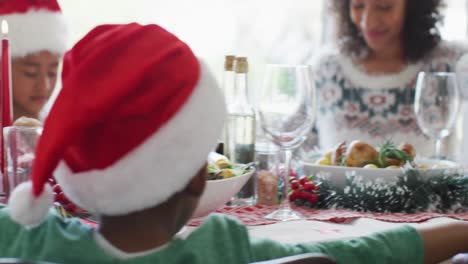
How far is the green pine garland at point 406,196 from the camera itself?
1.11 m

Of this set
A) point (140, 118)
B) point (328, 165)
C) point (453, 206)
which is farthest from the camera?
point (328, 165)

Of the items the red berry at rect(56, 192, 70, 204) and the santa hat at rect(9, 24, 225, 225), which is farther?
the red berry at rect(56, 192, 70, 204)

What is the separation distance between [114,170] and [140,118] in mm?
54

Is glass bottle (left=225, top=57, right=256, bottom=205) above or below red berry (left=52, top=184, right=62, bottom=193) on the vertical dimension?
→ above

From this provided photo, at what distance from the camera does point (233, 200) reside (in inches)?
45.4

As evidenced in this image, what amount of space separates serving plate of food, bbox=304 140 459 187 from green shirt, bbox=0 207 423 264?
338 millimetres

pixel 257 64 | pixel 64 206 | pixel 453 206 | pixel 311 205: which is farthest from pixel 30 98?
pixel 257 64

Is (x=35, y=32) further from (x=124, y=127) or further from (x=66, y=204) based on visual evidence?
(x=124, y=127)

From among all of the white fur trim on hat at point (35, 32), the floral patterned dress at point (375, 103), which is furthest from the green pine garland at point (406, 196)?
the floral patterned dress at point (375, 103)

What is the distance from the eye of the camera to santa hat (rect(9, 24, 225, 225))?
631 millimetres

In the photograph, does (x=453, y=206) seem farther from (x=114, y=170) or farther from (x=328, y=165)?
(x=114, y=170)

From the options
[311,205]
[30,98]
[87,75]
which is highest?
[87,75]

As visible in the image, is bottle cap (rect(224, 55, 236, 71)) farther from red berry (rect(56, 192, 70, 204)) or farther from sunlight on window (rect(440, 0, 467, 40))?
sunlight on window (rect(440, 0, 467, 40))

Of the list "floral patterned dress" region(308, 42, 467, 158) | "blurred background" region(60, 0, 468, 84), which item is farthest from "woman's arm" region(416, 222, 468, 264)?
"blurred background" region(60, 0, 468, 84)
